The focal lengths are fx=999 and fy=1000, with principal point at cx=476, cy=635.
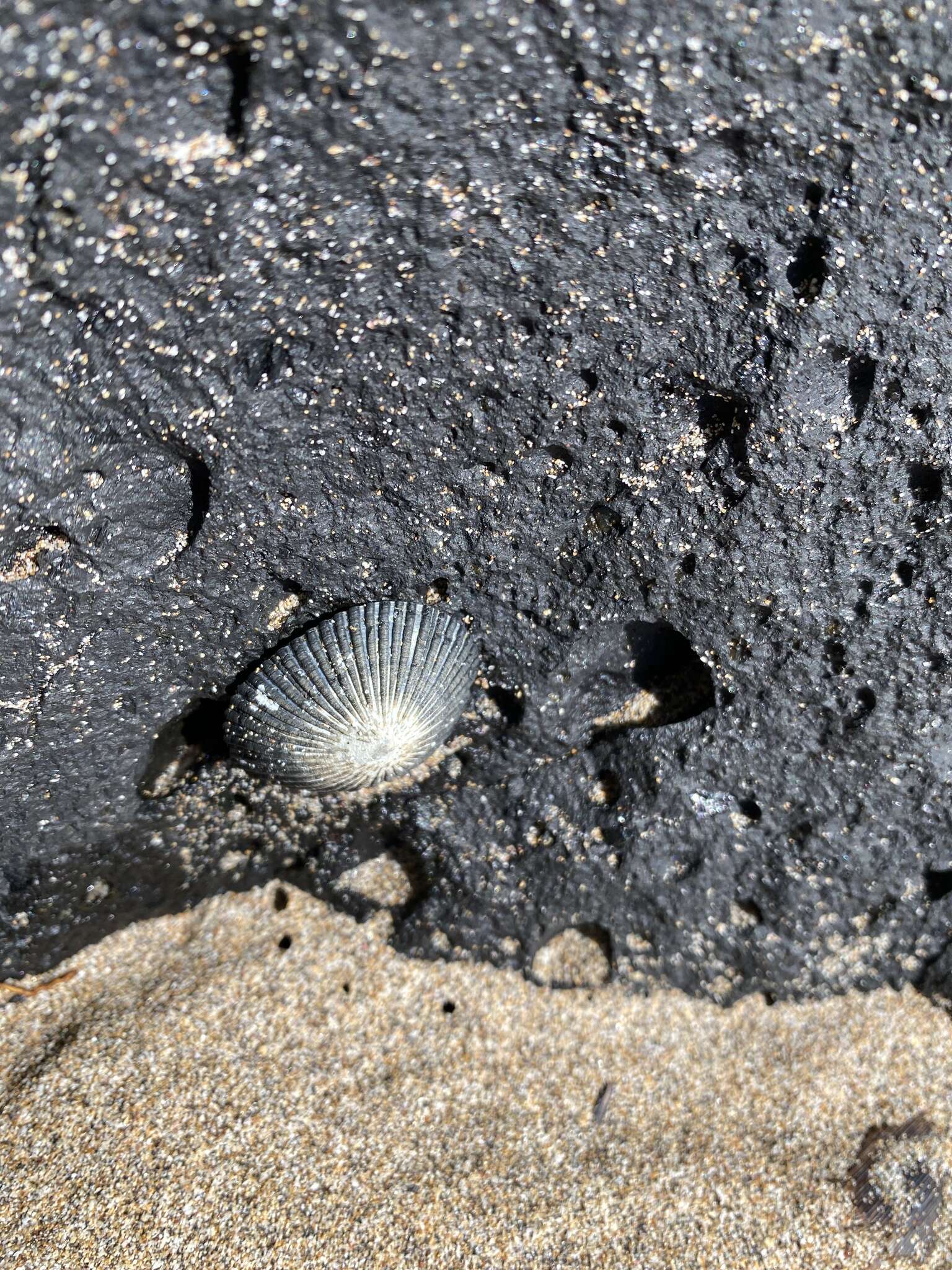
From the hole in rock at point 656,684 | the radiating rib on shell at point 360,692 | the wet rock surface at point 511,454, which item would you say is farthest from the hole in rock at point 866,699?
the radiating rib on shell at point 360,692

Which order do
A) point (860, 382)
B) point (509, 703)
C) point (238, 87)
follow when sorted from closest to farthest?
point (238, 87) < point (860, 382) < point (509, 703)

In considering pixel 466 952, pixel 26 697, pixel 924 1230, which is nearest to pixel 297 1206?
pixel 466 952

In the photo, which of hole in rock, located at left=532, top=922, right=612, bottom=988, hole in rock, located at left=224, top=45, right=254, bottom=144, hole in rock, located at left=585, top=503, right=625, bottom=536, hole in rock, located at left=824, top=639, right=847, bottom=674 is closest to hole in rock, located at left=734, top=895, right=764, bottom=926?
hole in rock, located at left=532, top=922, right=612, bottom=988

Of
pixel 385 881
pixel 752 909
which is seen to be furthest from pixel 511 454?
pixel 752 909

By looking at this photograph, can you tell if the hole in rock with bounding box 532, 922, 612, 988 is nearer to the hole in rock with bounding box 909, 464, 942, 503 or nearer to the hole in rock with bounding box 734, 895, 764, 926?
the hole in rock with bounding box 734, 895, 764, 926

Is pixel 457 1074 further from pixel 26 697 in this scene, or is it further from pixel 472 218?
pixel 472 218

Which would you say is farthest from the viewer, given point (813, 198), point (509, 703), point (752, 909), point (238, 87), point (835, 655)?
point (752, 909)

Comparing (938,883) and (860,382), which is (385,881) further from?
(860,382)
